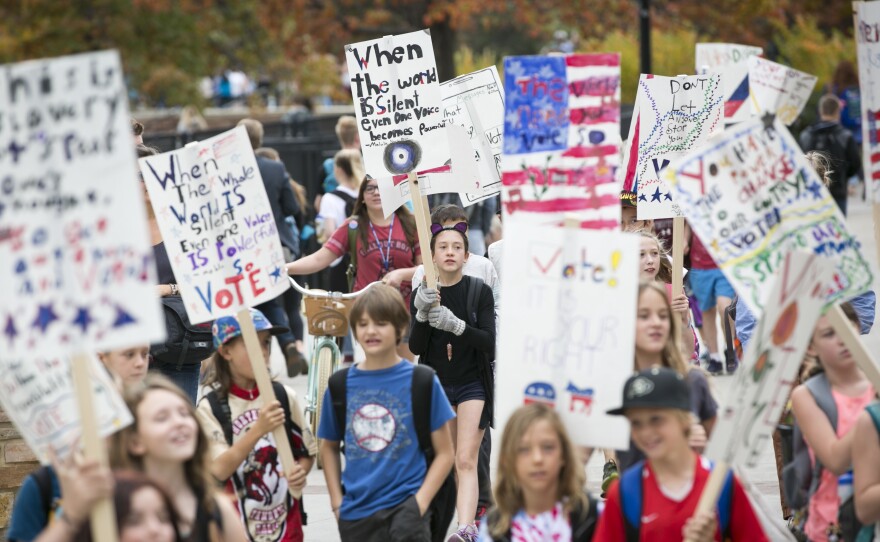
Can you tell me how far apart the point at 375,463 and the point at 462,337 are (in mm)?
1760

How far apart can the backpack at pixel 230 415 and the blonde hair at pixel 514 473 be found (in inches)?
56.2

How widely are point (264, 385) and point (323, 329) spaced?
327 cm

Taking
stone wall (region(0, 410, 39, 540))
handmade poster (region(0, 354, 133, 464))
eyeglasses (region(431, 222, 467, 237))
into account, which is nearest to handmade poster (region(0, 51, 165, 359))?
handmade poster (region(0, 354, 133, 464))

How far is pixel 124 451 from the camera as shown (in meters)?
5.03

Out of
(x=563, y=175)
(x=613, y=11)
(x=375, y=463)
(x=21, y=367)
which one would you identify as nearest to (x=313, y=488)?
(x=375, y=463)

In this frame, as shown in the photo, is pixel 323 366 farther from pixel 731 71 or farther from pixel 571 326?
pixel 731 71

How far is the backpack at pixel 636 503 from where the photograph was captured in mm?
4840

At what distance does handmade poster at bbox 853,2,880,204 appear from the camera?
568 centimetres

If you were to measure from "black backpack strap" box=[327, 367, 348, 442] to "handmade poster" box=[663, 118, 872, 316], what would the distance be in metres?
1.64

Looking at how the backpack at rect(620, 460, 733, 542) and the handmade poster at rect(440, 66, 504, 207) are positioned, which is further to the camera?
the handmade poster at rect(440, 66, 504, 207)

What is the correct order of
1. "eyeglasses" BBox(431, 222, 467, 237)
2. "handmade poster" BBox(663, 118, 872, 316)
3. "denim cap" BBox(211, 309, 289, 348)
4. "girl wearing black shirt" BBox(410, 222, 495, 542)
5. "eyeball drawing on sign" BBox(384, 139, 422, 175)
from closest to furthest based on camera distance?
1. "handmade poster" BBox(663, 118, 872, 316)
2. "denim cap" BBox(211, 309, 289, 348)
3. "girl wearing black shirt" BBox(410, 222, 495, 542)
4. "eyeglasses" BBox(431, 222, 467, 237)
5. "eyeball drawing on sign" BBox(384, 139, 422, 175)

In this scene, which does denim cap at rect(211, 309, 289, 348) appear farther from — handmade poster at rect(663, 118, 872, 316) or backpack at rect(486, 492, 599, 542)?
handmade poster at rect(663, 118, 872, 316)

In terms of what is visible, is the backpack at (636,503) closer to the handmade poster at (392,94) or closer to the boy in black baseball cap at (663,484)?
the boy in black baseball cap at (663,484)

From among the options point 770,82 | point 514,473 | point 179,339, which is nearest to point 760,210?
point 514,473
